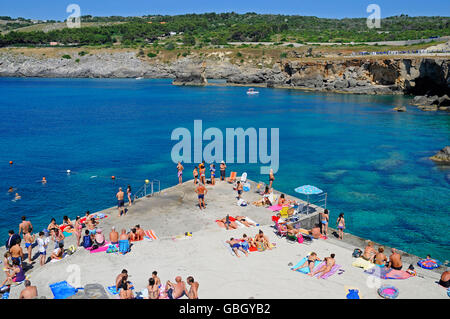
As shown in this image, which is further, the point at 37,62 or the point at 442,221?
the point at 37,62

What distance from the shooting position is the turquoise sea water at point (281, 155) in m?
24.4

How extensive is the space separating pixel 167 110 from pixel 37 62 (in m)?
106

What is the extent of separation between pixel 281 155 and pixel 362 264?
24.5 metres

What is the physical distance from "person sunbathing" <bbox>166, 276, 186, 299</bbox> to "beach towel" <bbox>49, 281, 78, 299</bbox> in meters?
3.03

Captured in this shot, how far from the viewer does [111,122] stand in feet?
191

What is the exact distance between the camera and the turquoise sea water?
959 inches

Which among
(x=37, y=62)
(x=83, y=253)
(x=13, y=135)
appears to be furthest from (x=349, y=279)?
(x=37, y=62)

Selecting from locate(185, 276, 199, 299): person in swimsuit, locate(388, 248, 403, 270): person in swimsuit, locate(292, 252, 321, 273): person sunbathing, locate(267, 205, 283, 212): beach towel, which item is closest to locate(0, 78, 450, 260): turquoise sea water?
locate(267, 205, 283, 212): beach towel

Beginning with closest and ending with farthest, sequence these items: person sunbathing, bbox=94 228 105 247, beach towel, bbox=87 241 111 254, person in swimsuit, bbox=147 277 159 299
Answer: person in swimsuit, bbox=147 277 159 299
beach towel, bbox=87 241 111 254
person sunbathing, bbox=94 228 105 247

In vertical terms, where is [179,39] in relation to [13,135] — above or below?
above

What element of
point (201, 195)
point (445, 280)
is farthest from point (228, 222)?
point (445, 280)

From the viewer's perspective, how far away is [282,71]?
110438 millimetres

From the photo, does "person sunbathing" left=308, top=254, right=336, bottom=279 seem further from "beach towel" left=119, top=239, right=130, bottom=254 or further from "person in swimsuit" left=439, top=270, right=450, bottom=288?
"beach towel" left=119, top=239, right=130, bottom=254
